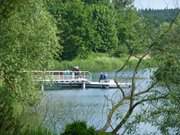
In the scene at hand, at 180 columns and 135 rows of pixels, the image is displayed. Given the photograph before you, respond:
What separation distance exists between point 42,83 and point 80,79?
151 ft

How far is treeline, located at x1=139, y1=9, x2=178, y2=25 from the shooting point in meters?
12.4

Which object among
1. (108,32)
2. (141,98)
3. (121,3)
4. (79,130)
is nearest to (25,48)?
(121,3)

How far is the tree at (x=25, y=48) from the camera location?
1555 centimetres

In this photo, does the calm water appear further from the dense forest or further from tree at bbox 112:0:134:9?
tree at bbox 112:0:134:9

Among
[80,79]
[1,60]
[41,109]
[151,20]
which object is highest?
[151,20]

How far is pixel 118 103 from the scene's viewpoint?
540 inches

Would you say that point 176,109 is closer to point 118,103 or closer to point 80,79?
point 118,103

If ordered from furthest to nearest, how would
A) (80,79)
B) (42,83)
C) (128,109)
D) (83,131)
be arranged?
1. (80,79)
2. (42,83)
3. (128,109)
4. (83,131)

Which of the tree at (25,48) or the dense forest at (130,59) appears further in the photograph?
the tree at (25,48)

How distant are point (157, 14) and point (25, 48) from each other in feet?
16.0

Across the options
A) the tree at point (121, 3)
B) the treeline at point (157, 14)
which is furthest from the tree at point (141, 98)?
the tree at point (121, 3)

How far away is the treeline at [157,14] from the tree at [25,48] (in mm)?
3458

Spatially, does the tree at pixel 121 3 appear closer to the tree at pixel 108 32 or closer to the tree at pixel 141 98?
the tree at pixel 141 98

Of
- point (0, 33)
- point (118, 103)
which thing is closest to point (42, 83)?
point (0, 33)
